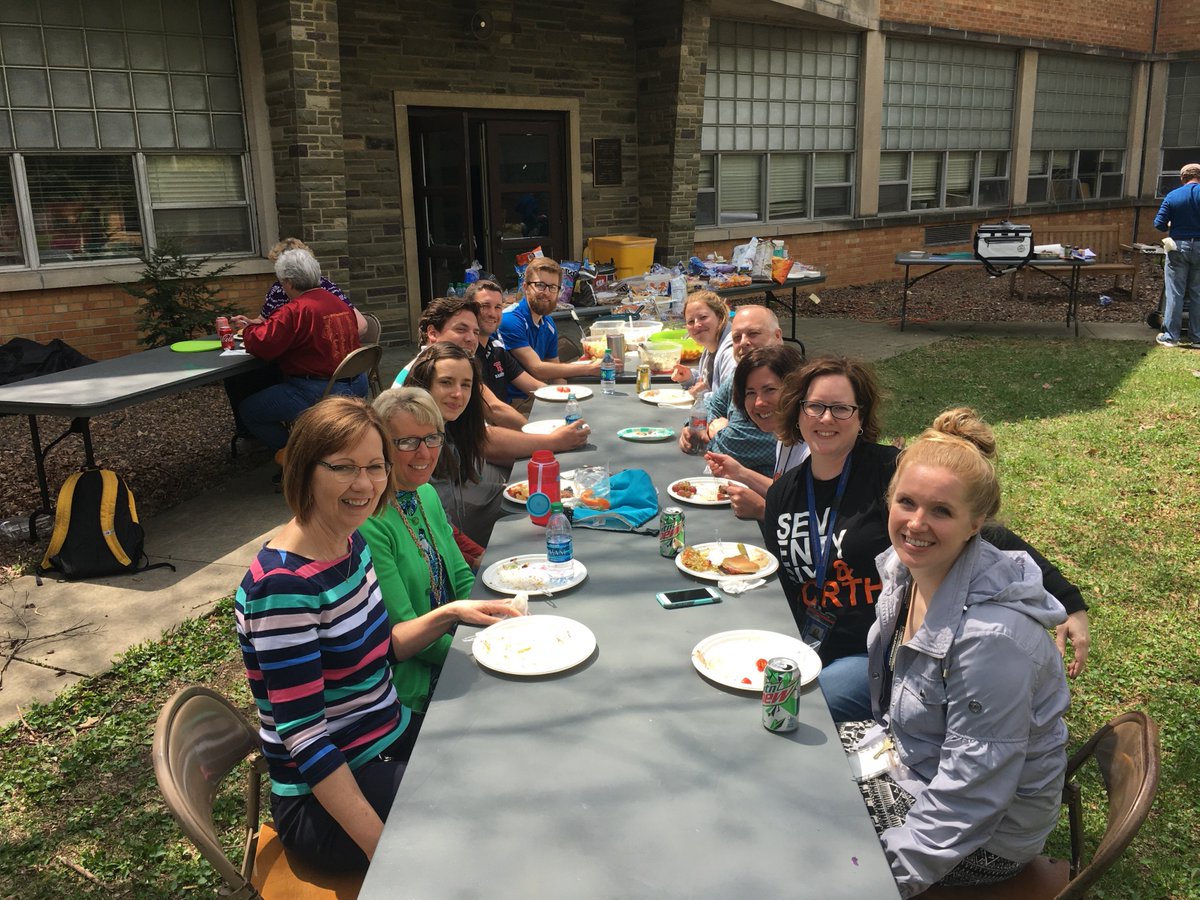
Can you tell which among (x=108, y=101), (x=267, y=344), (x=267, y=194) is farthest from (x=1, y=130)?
(x=267, y=344)

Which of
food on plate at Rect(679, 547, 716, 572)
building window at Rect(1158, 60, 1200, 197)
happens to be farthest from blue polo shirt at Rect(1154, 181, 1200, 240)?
building window at Rect(1158, 60, 1200, 197)

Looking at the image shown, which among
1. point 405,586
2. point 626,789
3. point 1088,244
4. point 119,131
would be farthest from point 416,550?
point 1088,244

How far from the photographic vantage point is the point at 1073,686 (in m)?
3.86

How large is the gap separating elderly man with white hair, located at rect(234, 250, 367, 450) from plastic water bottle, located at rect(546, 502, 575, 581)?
390 cm

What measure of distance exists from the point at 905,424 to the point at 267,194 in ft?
22.4

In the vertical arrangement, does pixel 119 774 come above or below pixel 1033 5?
below

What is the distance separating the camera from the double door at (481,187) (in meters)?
10.6

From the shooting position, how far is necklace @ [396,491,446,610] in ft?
9.42

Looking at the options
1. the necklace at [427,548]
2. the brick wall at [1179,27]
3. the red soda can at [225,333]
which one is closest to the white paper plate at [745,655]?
the necklace at [427,548]

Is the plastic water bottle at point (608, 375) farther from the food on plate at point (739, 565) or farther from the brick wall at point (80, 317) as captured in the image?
the brick wall at point (80, 317)

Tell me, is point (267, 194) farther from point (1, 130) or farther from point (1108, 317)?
point (1108, 317)

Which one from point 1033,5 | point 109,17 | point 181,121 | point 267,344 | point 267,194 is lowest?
Answer: point 267,344

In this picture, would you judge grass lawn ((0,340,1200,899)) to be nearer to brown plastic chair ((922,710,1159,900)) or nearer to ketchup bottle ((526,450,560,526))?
brown plastic chair ((922,710,1159,900))

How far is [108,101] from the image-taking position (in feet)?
28.1
